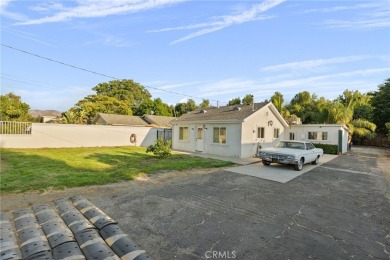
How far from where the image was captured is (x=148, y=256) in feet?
10.7

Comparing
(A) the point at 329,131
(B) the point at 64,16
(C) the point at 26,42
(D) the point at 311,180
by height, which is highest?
(B) the point at 64,16

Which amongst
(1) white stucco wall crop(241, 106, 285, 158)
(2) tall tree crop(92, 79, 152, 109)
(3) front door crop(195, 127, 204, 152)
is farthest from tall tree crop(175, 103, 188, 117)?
(1) white stucco wall crop(241, 106, 285, 158)

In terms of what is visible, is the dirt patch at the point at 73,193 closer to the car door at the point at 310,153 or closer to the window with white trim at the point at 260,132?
the car door at the point at 310,153

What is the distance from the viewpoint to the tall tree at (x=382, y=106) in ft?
99.7

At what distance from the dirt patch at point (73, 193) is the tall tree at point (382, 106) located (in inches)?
1390

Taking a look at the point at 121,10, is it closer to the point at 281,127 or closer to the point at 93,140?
the point at 93,140

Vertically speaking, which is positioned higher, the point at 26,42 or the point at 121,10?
the point at 121,10

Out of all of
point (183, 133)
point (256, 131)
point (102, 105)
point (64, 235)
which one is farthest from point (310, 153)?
A: point (102, 105)

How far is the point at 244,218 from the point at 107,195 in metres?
3.84

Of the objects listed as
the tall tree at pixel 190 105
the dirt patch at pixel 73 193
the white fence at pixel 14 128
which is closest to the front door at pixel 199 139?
the dirt patch at pixel 73 193

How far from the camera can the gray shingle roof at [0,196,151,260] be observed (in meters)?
3.26

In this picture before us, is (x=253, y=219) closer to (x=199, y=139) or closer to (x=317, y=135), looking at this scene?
(x=199, y=139)

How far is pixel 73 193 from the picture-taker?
20.5 feet

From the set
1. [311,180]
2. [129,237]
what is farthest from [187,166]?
[129,237]
